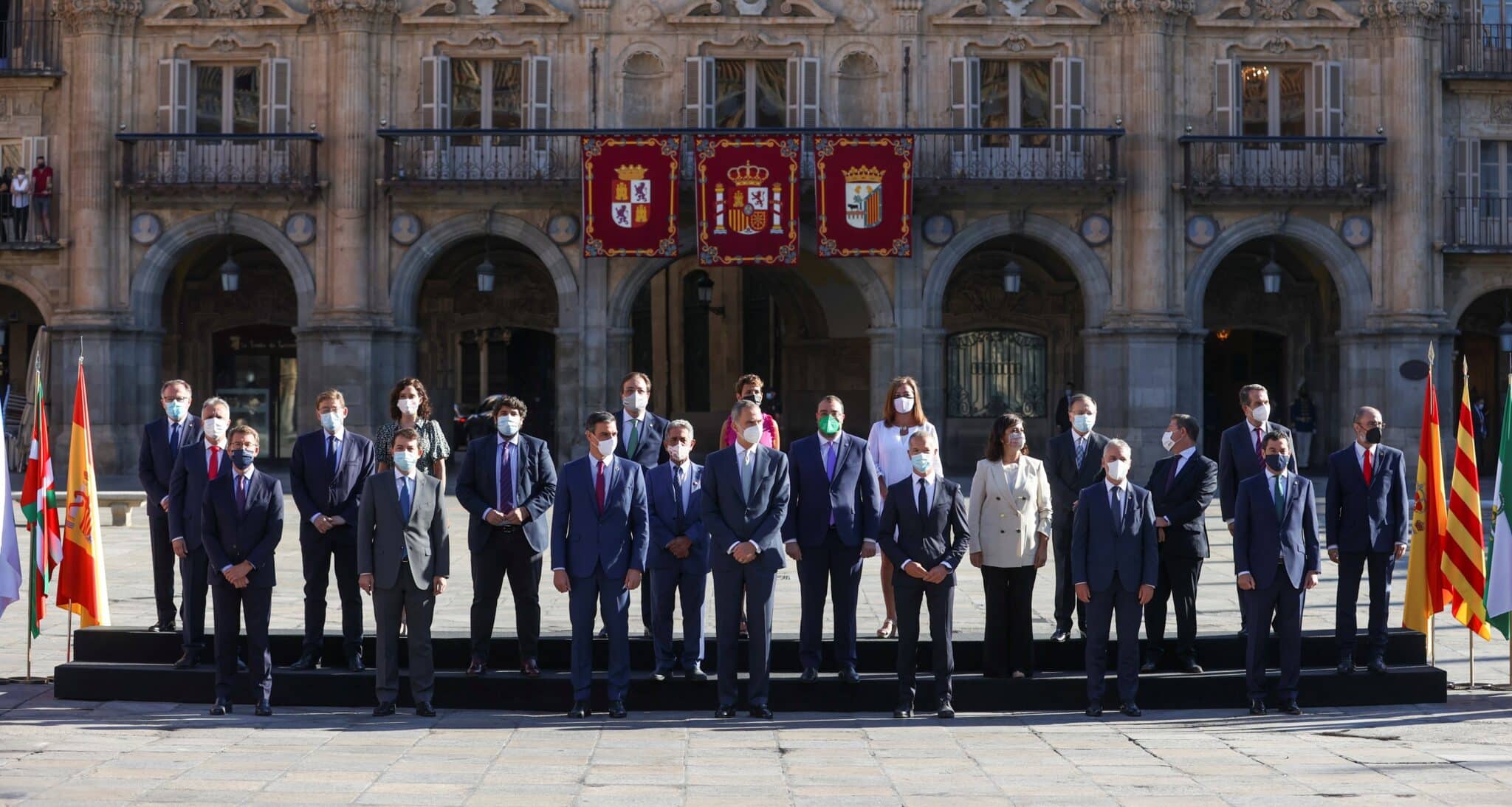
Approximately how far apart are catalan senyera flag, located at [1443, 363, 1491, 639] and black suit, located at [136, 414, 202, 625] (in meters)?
8.42

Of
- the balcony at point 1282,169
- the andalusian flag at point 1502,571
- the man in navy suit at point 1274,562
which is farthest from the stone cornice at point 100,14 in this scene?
the andalusian flag at point 1502,571

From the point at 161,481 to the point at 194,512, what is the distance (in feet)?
3.42

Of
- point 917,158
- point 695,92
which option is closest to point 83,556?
point 695,92

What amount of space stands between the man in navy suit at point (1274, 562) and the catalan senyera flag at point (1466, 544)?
157cm

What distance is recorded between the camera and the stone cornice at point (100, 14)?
29391mm

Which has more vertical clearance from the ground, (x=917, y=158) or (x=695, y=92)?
(x=695, y=92)

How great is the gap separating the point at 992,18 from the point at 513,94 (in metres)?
7.54

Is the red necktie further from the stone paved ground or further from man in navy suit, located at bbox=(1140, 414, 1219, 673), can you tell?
man in navy suit, located at bbox=(1140, 414, 1219, 673)

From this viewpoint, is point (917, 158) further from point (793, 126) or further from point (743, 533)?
point (743, 533)

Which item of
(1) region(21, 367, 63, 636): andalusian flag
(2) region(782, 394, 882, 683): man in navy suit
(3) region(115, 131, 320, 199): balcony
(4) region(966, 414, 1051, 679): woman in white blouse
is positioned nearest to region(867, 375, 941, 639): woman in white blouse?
(2) region(782, 394, 882, 683): man in navy suit

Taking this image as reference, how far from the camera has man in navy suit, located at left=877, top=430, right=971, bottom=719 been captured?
1141 centimetres

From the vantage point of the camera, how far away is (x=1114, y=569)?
1146cm

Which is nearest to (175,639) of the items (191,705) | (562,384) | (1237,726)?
(191,705)

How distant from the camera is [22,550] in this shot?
1958 cm
